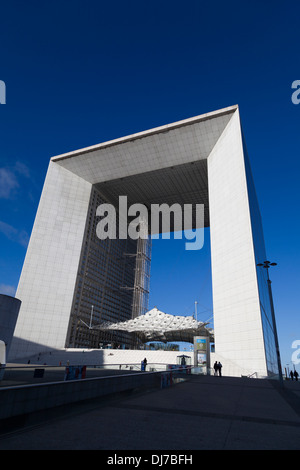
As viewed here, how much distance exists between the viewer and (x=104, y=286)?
61438 millimetres

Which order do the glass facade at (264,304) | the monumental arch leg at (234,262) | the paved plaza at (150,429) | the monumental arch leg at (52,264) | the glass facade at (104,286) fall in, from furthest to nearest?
the glass facade at (104,286)
the monumental arch leg at (52,264)
the glass facade at (264,304)
the monumental arch leg at (234,262)
the paved plaza at (150,429)

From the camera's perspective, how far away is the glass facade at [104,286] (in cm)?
5247

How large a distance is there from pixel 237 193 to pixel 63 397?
38.4 meters

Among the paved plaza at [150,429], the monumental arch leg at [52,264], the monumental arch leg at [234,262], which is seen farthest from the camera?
the monumental arch leg at [52,264]

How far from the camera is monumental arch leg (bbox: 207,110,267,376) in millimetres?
33031

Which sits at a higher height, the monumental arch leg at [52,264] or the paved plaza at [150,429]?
the monumental arch leg at [52,264]

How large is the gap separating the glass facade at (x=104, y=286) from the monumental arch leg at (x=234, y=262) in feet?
79.3

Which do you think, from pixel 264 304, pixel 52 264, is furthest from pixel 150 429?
pixel 52 264

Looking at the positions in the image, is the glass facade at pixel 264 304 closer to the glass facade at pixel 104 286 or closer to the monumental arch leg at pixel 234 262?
the monumental arch leg at pixel 234 262

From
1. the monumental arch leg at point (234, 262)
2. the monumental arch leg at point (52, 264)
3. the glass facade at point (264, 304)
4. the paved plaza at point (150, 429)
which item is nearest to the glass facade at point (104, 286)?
the monumental arch leg at point (52, 264)

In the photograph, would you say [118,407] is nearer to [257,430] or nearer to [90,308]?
[257,430]

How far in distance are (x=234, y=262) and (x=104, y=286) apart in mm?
32446

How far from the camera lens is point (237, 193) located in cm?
4091

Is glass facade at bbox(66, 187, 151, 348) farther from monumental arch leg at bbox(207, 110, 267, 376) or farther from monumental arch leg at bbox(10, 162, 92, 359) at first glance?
monumental arch leg at bbox(207, 110, 267, 376)
